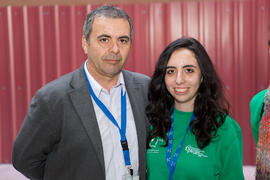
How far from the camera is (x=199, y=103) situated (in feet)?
6.40

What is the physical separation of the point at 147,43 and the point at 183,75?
72.2 inches

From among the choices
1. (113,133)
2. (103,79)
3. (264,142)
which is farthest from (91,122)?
(264,142)

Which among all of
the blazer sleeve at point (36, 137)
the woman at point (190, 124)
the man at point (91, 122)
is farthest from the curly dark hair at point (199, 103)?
the blazer sleeve at point (36, 137)

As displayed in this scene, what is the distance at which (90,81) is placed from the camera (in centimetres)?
194

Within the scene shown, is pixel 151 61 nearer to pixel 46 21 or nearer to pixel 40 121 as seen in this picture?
pixel 46 21

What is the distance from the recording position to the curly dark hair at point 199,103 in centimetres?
183

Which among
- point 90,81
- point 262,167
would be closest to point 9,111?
point 90,81

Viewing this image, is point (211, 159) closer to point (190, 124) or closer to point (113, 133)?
point (190, 124)

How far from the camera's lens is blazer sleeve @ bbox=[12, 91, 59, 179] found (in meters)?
1.74

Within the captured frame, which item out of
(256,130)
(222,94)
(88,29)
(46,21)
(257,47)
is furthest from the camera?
(46,21)

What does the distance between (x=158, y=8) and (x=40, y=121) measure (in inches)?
95.7

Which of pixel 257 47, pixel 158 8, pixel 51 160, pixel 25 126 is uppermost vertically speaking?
pixel 158 8

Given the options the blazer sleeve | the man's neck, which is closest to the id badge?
the blazer sleeve

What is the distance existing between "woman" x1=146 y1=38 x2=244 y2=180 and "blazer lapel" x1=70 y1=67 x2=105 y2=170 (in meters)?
0.40
